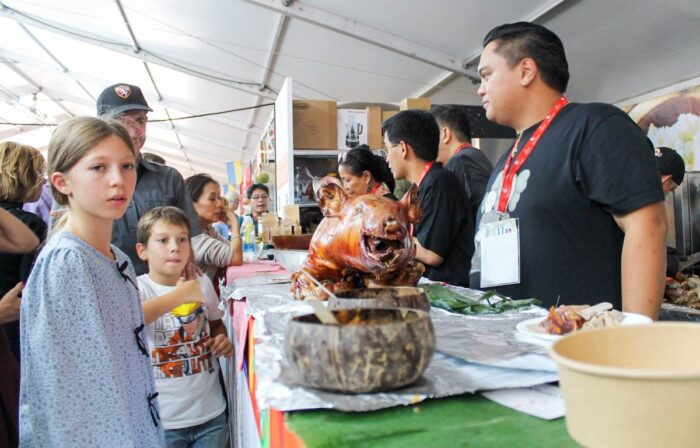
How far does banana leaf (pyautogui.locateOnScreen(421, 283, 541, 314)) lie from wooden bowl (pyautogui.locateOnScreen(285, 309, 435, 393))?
1.90 feet

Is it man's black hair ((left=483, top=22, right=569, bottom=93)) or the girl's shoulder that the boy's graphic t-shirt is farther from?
man's black hair ((left=483, top=22, right=569, bottom=93))

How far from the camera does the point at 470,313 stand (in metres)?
1.17

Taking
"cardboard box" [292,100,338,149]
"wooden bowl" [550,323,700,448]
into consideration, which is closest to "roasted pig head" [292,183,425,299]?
"wooden bowl" [550,323,700,448]

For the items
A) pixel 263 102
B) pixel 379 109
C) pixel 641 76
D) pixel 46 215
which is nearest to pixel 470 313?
pixel 46 215

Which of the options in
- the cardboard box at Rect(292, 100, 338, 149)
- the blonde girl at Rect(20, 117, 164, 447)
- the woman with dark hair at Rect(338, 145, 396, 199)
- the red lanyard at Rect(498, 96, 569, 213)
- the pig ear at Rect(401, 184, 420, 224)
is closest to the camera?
the blonde girl at Rect(20, 117, 164, 447)

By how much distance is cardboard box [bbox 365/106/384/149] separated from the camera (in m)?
4.28

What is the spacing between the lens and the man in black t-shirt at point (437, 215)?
2.06 m

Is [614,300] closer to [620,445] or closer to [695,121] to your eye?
[620,445]

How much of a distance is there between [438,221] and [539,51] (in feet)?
2.48

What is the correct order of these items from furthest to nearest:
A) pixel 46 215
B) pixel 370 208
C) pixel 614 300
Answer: pixel 46 215, pixel 614 300, pixel 370 208

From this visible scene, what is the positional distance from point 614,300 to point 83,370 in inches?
49.7

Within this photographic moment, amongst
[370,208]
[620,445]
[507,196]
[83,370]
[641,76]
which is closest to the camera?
[620,445]

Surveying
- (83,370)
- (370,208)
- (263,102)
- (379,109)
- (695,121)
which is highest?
(263,102)

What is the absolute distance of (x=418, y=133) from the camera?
7.48 feet
